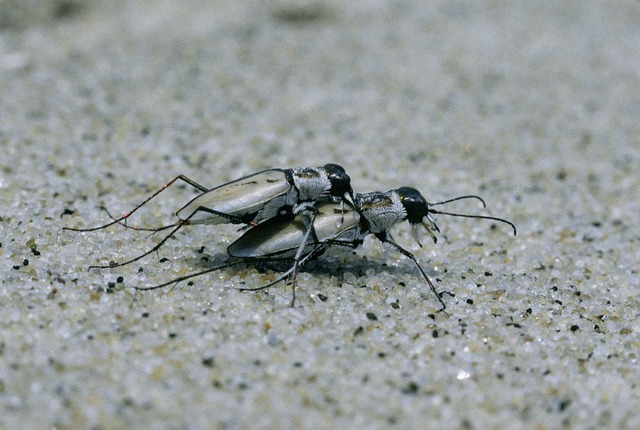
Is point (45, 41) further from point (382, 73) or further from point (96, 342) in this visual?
point (96, 342)

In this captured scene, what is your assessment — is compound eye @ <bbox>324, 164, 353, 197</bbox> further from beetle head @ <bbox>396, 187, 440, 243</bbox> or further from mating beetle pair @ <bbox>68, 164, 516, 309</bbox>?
beetle head @ <bbox>396, 187, 440, 243</bbox>

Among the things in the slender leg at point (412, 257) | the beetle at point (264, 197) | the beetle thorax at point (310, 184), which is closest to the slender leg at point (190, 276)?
the beetle at point (264, 197)

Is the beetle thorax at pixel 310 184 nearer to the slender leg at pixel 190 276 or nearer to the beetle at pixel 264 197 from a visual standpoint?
the beetle at pixel 264 197

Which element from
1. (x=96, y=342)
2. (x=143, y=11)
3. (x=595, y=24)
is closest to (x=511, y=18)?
(x=595, y=24)

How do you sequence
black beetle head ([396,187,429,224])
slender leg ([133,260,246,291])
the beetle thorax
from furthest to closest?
black beetle head ([396,187,429,224]) → the beetle thorax → slender leg ([133,260,246,291])

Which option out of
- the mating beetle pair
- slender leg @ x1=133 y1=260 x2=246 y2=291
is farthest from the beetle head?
slender leg @ x1=133 y1=260 x2=246 y2=291

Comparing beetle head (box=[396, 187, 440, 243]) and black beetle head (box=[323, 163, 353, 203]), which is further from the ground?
black beetle head (box=[323, 163, 353, 203])

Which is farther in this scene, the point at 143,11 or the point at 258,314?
the point at 143,11
